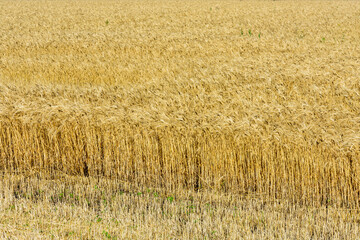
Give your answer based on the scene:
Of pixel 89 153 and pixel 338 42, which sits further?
pixel 338 42

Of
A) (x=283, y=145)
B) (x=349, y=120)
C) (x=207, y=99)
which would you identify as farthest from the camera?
(x=207, y=99)

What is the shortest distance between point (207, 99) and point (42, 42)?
12431 millimetres

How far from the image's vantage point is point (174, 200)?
19.2ft

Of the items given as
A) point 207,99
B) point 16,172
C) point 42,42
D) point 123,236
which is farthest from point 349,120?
point 42,42

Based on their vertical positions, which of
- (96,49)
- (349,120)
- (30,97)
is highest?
(96,49)

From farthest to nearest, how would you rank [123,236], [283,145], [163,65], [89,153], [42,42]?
[42,42]
[163,65]
[89,153]
[283,145]
[123,236]

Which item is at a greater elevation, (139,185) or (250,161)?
(250,161)

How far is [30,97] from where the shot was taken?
764 centimetres

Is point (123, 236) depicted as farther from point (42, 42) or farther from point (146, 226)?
point (42, 42)

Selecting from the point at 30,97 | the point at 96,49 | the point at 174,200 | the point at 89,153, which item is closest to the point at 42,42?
the point at 96,49

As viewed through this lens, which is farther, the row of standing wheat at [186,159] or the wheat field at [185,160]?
the row of standing wheat at [186,159]

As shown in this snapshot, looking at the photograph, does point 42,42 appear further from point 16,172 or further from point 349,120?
point 349,120

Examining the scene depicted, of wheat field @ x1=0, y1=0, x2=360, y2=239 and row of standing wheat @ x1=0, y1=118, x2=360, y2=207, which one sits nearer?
wheat field @ x1=0, y1=0, x2=360, y2=239

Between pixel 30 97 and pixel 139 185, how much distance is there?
2.97m
